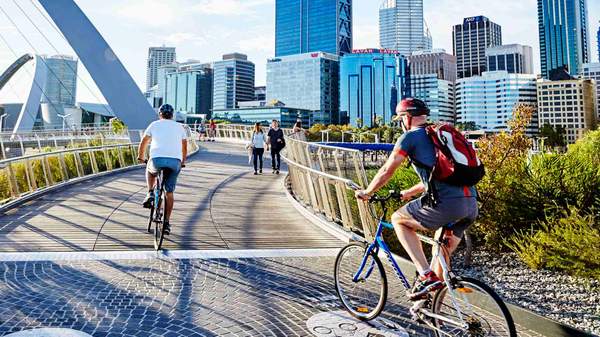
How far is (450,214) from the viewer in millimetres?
3188

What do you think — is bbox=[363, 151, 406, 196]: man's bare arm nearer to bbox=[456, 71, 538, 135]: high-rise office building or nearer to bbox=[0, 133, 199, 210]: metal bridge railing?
bbox=[0, 133, 199, 210]: metal bridge railing

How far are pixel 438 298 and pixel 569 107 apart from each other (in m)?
159

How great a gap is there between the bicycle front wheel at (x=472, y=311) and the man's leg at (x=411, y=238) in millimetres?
242

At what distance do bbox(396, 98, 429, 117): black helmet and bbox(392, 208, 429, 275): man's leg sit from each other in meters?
0.73

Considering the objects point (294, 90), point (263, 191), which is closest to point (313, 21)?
point (294, 90)

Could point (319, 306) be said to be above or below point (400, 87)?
below

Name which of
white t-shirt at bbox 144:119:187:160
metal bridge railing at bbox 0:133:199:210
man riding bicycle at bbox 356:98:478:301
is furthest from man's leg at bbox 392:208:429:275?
metal bridge railing at bbox 0:133:199:210

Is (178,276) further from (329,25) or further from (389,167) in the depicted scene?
(329,25)

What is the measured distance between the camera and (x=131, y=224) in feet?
24.0

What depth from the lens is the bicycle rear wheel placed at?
579cm

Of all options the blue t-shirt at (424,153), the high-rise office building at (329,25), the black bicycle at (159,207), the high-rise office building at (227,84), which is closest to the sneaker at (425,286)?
the blue t-shirt at (424,153)

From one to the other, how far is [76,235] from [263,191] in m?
5.44

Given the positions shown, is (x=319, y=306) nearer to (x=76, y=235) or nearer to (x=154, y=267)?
(x=154, y=267)

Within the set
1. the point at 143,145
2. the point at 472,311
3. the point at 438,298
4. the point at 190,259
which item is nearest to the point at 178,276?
the point at 190,259
